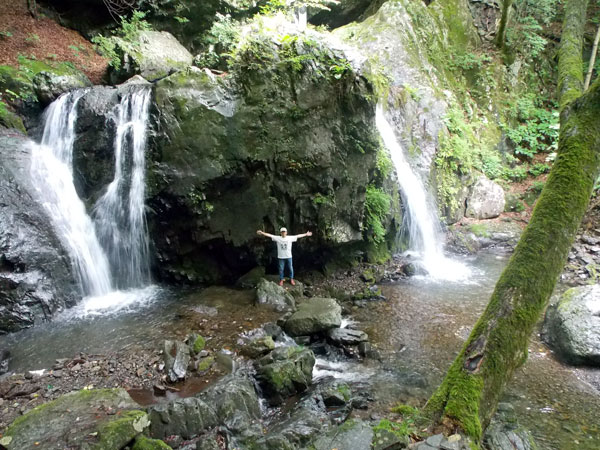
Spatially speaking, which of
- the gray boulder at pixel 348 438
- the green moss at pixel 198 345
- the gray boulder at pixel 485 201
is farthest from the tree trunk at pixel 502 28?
the gray boulder at pixel 348 438

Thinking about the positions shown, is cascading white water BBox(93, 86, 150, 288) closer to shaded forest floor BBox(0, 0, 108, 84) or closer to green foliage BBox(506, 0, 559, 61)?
shaded forest floor BBox(0, 0, 108, 84)

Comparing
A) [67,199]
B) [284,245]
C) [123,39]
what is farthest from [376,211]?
[123,39]

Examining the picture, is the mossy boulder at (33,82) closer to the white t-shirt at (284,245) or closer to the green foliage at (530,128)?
the white t-shirt at (284,245)

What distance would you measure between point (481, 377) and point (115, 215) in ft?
26.7

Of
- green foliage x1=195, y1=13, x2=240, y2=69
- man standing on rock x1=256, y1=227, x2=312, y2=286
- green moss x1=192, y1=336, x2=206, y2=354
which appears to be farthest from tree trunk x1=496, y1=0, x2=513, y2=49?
green moss x1=192, y1=336, x2=206, y2=354

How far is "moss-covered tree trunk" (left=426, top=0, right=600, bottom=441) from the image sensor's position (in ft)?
10.2

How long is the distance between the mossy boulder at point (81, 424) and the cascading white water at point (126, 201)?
4.62 m

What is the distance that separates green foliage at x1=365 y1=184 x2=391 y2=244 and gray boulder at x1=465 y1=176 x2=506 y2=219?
5.13 metres

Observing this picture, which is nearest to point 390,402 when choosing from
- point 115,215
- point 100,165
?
point 115,215

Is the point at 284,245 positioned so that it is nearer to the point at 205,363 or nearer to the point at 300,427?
the point at 205,363

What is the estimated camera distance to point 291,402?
497 cm

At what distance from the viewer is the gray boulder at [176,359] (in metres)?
5.25

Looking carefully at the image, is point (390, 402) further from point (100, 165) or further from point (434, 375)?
point (100, 165)

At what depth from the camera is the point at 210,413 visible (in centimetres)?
429
